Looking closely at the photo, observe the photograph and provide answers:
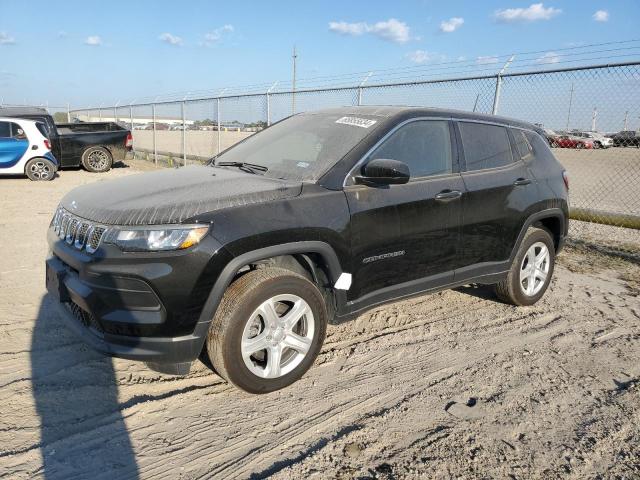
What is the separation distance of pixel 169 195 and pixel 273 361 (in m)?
1.17

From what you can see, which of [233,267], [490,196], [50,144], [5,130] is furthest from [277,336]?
[50,144]

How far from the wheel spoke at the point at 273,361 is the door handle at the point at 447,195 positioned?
160 cm

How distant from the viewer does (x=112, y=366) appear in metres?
3.28

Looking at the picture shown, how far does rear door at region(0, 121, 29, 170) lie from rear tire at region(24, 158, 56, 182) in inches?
11.4

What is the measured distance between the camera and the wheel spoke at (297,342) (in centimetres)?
305

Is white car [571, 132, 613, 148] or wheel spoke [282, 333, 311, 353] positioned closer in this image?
wheel spoke [282, 333, 311, 353]

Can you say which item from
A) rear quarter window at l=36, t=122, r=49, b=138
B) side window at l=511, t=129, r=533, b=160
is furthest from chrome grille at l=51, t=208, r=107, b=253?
rear quarter window at l=36, t=122, r=49, b=138

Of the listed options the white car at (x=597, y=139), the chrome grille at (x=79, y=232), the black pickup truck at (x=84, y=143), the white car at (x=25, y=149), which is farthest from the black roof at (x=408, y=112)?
the black pickup truck at (x=84, y=143)

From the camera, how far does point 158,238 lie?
2625 millimetres

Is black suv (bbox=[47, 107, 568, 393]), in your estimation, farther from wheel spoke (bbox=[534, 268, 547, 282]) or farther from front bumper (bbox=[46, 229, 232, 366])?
wheel spoke (bbox=[534, 268, 547, 282])

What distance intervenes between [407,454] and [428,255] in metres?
1.53

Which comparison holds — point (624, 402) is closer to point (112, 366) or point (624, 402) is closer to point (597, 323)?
point (597, 323)

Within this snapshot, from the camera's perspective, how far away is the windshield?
341 centimetres

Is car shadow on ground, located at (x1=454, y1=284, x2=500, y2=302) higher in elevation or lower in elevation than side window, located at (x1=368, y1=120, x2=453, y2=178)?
lower
